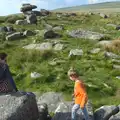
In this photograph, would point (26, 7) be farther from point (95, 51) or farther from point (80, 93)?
point (80, 93)

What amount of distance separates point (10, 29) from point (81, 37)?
7955 mm

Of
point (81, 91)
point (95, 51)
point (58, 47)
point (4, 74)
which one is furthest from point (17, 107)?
point (58, 47)

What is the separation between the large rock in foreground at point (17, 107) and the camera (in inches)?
495

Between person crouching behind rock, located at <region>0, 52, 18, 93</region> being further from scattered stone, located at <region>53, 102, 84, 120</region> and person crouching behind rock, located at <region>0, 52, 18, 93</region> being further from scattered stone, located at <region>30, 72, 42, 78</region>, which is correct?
scattered stone, located at <region>30, 72, 42, 78</region>

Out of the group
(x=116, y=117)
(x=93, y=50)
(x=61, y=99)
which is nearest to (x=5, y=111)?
(x=116, y=117)

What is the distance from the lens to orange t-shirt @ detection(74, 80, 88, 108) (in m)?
13.0

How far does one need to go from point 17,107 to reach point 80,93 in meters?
2.19

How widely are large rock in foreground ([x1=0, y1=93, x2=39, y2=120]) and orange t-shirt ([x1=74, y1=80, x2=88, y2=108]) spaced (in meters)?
1.57

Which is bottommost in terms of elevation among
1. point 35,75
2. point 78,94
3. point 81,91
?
point 35,75

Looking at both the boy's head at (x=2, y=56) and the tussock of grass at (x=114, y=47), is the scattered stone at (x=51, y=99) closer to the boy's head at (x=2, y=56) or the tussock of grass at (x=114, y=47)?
the boy's head at (x=2, y=56)

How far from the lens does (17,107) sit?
41.8 feet

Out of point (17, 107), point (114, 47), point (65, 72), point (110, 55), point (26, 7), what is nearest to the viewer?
point (17, 107)

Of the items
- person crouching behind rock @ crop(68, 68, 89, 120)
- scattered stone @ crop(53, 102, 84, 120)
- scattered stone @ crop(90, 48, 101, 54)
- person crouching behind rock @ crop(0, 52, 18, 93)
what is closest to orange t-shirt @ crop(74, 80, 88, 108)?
person crouching behind rock @ crop(68, 68, 89, 120)

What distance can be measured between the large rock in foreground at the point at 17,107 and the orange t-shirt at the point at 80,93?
5.16 ft
